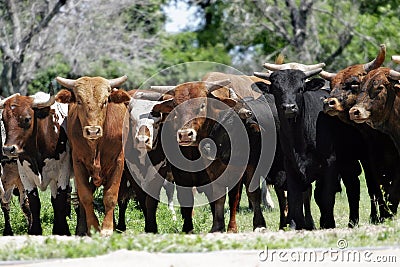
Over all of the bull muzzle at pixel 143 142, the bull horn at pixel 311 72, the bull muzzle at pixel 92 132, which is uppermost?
the bull horn at pixel 311 72

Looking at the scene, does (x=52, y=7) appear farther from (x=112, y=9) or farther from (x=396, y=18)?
(x=396, y=18)

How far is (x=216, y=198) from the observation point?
1291cm

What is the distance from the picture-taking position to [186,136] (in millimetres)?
12164

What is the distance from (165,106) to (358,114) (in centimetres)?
263

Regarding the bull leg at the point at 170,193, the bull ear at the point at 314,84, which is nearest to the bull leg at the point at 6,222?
the bull leg at the point at 170,193

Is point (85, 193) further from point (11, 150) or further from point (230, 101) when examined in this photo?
point (230, 101)

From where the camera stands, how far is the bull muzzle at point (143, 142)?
12670 millimetres

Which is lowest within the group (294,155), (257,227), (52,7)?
(257,227)

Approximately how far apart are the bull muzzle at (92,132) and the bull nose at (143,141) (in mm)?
1068

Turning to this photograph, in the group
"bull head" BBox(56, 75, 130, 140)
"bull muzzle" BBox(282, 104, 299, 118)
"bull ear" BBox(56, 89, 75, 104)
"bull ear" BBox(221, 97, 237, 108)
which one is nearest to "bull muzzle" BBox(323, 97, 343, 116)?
"bull muzzle" BBox(282, 104, 299, 118)

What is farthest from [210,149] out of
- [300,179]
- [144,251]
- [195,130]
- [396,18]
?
[396,18]

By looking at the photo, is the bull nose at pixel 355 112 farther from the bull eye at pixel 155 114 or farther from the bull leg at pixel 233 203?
the bull eye at pixel 155 114

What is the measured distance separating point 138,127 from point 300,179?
233cm

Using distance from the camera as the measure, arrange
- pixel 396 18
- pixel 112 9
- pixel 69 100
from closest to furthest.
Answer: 1. pixel 69 100
2. pixel 112 9
3. pixel 396 18
